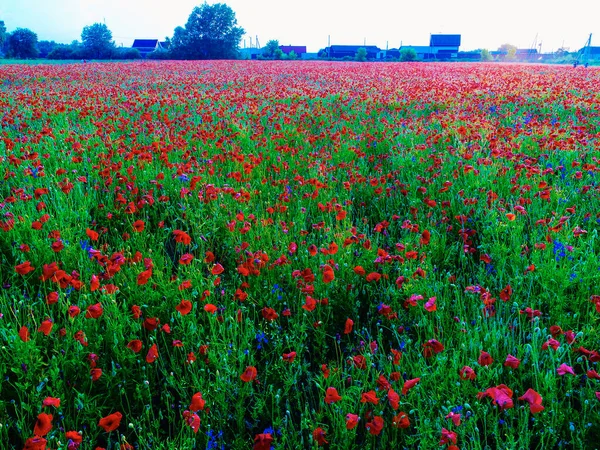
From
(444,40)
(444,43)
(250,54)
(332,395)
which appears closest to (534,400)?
(332,395)

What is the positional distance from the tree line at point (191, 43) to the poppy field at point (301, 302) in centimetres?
5506

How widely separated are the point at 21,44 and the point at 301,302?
71.0 meters

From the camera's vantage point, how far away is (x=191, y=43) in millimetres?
55750

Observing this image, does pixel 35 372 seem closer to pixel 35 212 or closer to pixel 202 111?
pixel 35 212

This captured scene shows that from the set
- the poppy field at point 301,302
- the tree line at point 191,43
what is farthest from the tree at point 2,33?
the poppy field at point 301,302

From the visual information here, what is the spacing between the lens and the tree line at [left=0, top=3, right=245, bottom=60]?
5519 cm

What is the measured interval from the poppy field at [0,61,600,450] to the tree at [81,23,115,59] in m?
58.5

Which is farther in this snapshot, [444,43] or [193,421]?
[444,43]

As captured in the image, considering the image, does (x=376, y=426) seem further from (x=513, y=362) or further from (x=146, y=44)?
(x=146, y=44)

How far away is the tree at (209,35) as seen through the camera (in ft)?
182

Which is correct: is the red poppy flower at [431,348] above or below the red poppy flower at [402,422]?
above

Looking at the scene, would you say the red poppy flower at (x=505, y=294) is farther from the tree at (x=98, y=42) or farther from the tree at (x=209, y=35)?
the tree at (x=98, y=42)

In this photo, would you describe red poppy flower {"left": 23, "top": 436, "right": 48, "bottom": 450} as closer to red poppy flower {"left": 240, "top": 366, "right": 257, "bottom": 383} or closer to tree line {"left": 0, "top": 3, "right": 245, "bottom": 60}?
red poppy flower {"left": 240, "top": 366, "right": 257, "bottom": 383}

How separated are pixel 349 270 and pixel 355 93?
10755 millimetres
